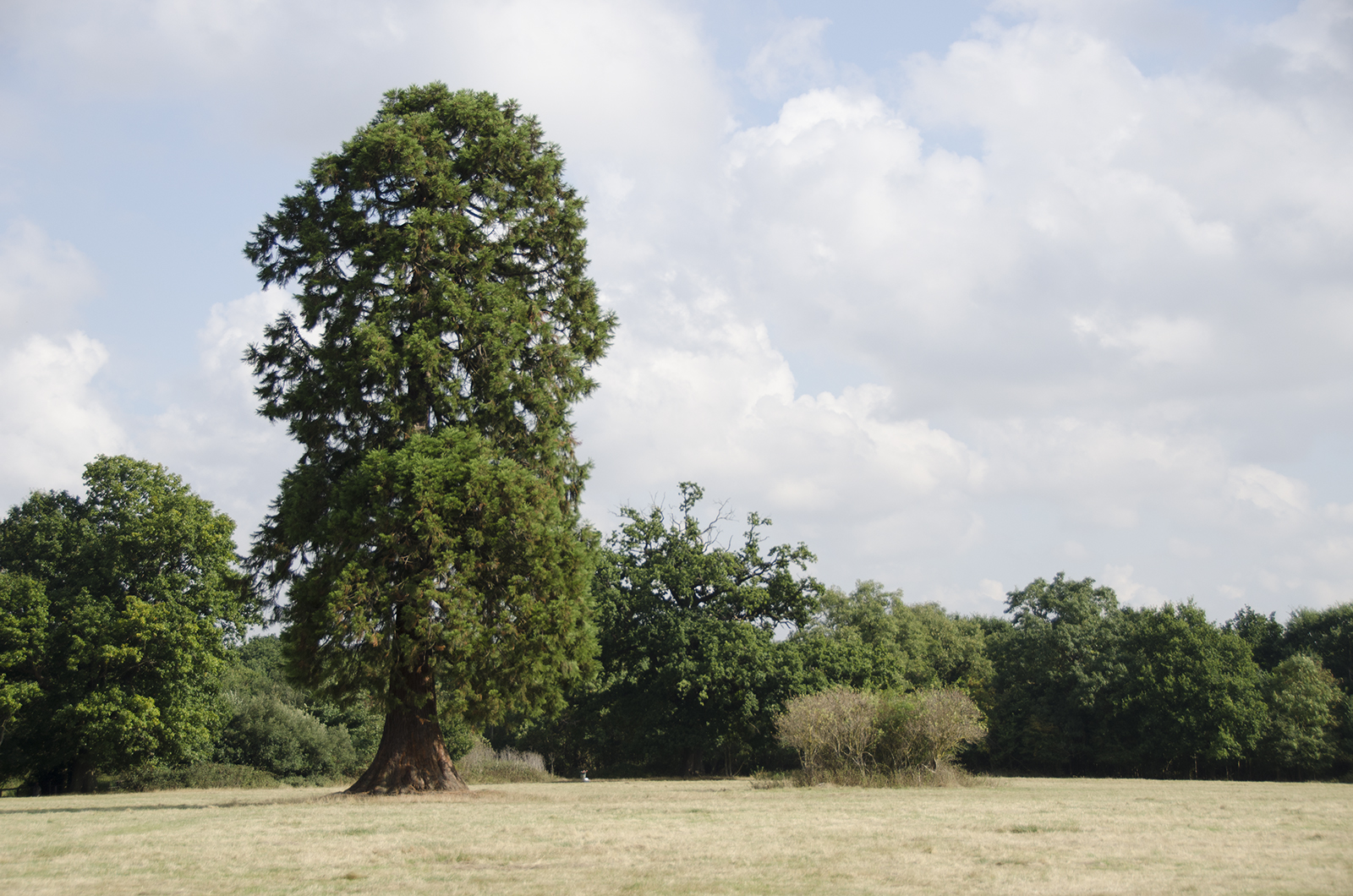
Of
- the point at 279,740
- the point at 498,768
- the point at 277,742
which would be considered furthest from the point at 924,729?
the point at 277,742

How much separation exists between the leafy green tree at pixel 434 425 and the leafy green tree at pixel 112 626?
497 inches

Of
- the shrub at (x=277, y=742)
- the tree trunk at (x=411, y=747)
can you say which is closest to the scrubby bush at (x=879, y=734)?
the tree trunk at (x=411, y=747)

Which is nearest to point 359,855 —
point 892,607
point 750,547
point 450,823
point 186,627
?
point 450,823

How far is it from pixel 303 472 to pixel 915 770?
15363 millimetres

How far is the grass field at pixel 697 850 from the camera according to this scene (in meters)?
8.04

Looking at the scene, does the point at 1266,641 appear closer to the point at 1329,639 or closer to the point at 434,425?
the point at 1329,639

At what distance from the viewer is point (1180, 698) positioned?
149ft

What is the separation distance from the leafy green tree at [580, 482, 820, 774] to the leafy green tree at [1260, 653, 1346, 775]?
22.7 m

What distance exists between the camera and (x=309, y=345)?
2148 centimetres

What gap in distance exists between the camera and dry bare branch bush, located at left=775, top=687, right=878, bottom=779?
22891mm

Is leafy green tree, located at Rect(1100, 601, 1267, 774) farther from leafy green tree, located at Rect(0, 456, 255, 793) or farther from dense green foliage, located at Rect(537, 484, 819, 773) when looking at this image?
leafy green tree, located at Rect(0, 456, 255, 793)

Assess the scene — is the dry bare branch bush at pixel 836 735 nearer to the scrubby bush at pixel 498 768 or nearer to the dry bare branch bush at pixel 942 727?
the dry bare branch bush at pixel 942 727

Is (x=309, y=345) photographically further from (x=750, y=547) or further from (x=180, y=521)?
(x=750, y=547)

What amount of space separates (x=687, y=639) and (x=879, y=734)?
56.2 feet
